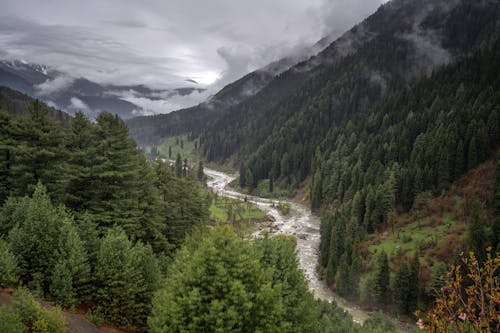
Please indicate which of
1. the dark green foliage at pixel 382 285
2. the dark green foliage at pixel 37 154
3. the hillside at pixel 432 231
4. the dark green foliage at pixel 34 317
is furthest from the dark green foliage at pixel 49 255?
the hillside at pixel 432 231

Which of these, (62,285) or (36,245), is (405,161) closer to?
(62,285)

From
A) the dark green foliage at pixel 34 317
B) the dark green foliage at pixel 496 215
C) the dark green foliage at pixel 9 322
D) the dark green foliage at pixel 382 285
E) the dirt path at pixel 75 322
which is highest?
the dark green foliage at pixel 496 215

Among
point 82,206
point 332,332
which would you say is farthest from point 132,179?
point 332,332

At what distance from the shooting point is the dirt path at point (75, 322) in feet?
68.0

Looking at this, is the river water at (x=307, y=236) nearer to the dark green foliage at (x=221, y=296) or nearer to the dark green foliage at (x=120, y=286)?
the dark green foliage at (x=120, y=286)

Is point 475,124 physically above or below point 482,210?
above

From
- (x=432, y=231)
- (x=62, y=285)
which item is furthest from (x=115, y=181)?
(x=432, y=231)

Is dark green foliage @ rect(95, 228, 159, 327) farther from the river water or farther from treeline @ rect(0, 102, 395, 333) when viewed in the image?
the river water

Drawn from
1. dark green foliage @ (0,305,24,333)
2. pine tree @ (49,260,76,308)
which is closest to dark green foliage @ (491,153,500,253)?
pine tree @ (49,260,76,308)

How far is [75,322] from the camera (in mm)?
22484

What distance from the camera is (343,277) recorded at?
237ft

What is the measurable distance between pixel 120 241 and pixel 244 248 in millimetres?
11271

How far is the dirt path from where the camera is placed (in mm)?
20734

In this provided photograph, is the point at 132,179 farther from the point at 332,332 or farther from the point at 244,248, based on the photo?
the point at 332,332
